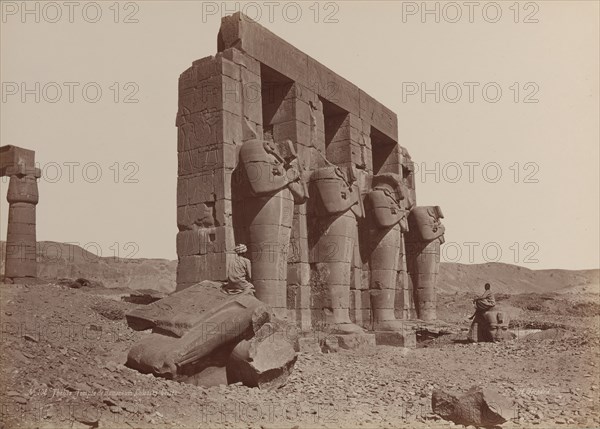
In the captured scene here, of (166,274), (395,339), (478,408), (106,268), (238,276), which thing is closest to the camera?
(478,408)

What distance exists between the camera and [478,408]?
6.14 metres

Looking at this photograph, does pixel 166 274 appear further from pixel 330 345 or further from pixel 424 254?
pixel 330 345

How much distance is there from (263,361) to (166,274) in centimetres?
3973

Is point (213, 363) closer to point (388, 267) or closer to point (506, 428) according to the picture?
→ point (506, 428)

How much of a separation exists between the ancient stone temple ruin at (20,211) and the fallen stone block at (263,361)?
13024 mm

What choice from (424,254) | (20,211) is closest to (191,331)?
(424,254)

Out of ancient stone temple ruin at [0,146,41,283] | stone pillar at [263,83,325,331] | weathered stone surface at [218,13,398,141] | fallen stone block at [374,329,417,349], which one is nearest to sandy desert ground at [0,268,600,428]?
fallen stone block at [374,329,417,349]

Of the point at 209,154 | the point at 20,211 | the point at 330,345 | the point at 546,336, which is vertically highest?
the point at 209,154

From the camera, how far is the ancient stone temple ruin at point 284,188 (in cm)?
983

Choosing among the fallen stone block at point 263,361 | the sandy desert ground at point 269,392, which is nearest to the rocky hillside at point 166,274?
the sandy desert ground at point 269,392

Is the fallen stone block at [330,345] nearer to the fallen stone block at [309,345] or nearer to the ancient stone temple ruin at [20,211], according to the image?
the fallen stone block at [309,345]

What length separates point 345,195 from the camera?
1130 centimetres

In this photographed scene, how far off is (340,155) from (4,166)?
9.95 meters

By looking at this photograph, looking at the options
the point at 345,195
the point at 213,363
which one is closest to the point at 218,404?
the point at 213,363
